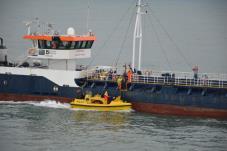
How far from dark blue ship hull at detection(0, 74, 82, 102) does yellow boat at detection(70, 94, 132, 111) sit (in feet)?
4.73

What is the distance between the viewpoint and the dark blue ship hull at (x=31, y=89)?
40500 millimetres

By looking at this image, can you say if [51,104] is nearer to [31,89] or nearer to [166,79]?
[31,89]

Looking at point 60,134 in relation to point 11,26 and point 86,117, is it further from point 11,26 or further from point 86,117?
point 11,26

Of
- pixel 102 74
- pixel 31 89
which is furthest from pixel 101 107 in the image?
pixel 31 89

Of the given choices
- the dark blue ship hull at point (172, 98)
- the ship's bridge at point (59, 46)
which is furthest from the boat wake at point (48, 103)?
the ship's bridge at point (59, 46)

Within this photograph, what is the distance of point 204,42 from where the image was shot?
7800cm

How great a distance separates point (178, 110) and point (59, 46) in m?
8.67

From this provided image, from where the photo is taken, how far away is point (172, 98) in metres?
38.2

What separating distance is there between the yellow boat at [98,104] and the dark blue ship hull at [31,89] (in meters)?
1.44

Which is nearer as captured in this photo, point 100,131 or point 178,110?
point 100,131

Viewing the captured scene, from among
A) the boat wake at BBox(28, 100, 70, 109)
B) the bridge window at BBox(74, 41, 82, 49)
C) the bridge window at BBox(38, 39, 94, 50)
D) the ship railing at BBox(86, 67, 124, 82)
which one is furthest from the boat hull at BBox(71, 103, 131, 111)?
the bridge window at BBox(74, 41, 82, 49)

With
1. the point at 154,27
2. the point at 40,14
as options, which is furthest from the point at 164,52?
the point at 40,14

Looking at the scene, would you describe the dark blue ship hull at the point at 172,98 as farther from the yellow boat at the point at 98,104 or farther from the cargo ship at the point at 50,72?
the cargo ship at the point at 50,72

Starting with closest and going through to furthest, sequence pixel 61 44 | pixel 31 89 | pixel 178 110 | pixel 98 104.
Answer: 1. pixel 178 110
2. pixel 98 104
3. pixel 61 44
4. pixel 31 89
